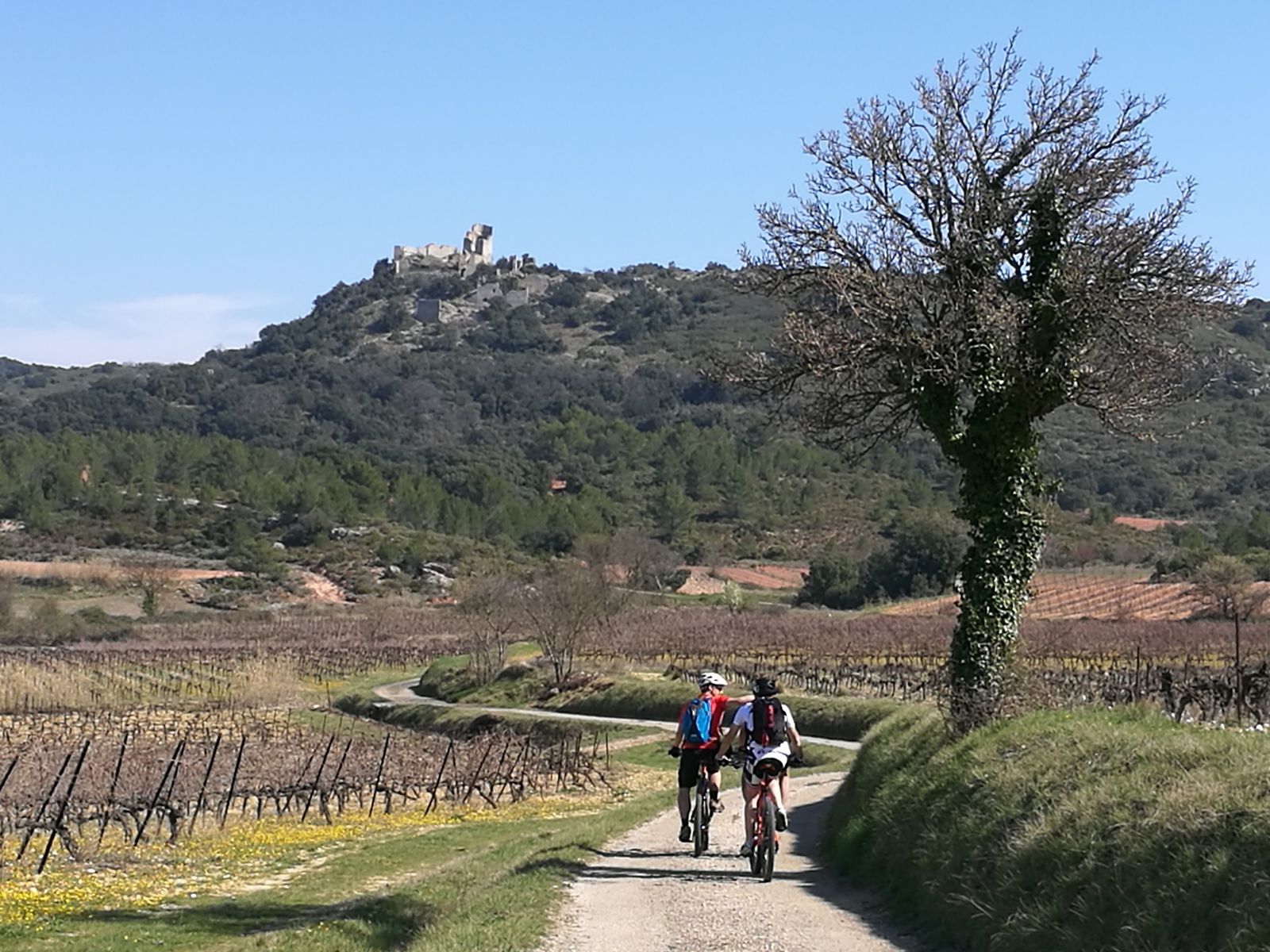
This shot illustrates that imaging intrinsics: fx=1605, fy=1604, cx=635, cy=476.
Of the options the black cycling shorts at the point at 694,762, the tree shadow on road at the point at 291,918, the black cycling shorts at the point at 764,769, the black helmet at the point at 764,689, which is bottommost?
the tree shadow on road at the point at 291,918

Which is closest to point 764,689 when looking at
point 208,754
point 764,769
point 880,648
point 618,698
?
point 764,769

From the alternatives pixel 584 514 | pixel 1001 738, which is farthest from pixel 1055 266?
pixel 584 514

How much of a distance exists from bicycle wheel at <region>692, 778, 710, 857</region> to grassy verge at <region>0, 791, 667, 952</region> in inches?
48.8

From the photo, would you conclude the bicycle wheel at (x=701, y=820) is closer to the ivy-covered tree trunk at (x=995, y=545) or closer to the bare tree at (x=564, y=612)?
the ivy-covered tree trunk at (x=995, y=545)

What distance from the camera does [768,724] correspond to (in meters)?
14.0

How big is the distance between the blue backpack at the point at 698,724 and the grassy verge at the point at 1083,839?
1.74m

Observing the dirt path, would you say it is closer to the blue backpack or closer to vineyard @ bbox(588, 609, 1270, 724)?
the blue backpack

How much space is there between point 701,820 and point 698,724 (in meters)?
0.90

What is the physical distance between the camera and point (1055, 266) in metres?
16.4

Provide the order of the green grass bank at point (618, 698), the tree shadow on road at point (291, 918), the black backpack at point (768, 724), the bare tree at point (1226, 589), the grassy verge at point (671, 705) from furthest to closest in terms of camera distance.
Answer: the bare tree at point (1226, 589) → the green grass bank at point (618, 698) → the grassy verge at point (671, 705) → the tree shadow on road at point (291, 918) → the black backpack at point (768, 724)

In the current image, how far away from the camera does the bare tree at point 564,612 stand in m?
59.0

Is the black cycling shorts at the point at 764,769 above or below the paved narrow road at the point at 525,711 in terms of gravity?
above

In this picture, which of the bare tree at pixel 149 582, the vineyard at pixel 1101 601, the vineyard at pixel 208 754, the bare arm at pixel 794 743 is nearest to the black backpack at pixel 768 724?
the bare arm at pixel 794 743

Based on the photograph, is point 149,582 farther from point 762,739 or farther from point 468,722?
point 762,739
